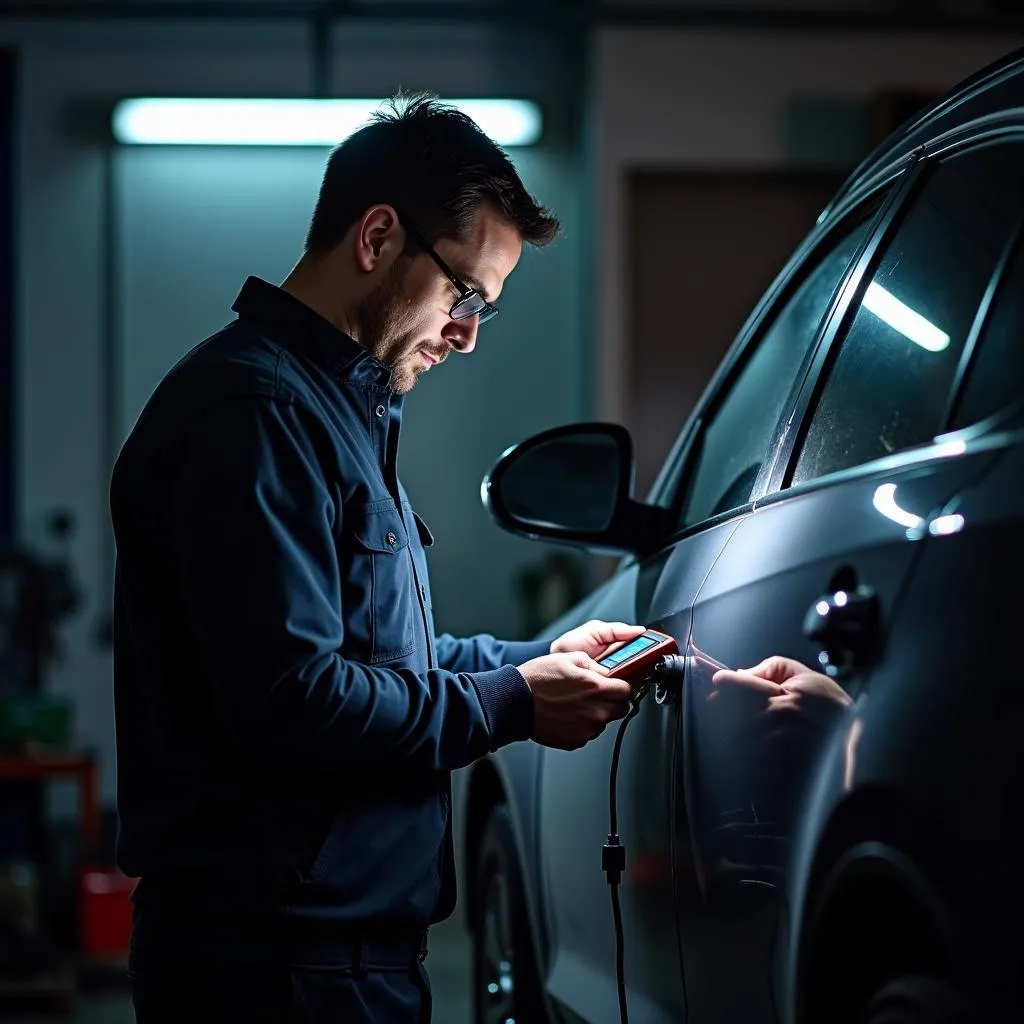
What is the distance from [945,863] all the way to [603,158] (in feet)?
17.0

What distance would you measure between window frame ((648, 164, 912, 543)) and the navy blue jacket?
1.21 ft

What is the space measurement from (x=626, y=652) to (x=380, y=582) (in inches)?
10.5

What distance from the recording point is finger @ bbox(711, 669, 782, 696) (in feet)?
4.25

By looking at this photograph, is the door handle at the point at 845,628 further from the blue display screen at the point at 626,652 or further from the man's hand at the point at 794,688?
the blue display screen at the point at 626,652

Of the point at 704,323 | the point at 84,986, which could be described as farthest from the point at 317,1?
the point at 84,986

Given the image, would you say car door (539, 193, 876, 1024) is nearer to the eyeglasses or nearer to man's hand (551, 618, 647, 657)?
man's hand (551, 618, 647, 657)

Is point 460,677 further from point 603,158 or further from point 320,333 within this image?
point 603,158

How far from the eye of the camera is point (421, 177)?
1.66 metres

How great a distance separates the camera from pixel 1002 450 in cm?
101

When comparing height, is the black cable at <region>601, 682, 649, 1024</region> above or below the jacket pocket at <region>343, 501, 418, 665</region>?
below

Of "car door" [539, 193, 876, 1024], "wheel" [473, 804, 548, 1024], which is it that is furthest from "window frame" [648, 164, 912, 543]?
"wheel" [473, 804, 548, 1024]

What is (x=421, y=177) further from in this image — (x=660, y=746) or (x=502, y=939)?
(x=502, y=939)

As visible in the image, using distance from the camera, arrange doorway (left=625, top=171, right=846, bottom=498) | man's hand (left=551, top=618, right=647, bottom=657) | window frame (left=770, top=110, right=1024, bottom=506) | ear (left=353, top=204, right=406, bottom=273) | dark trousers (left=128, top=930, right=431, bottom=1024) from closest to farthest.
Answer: window frame (left=770, top=110, right=1024, bottom=506) < dark trousers (left=128, top=930, right=431, bottom=1024) < ear (left=353, top=204, right=406, bottom=273) < man's hand (left=551, top=618, right=647, bottom=657) < doorway (left=625, top=171, right=846, bottom=498)

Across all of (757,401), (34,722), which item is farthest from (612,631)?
(34,722)
